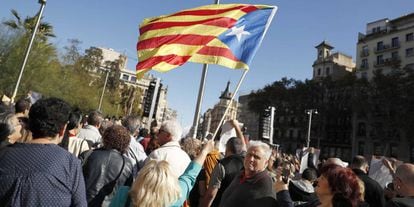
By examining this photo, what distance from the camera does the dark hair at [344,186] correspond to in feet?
10.3

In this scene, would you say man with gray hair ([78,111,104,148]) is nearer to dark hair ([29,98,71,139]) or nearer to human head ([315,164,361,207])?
dark hair ([29,98,71,139])

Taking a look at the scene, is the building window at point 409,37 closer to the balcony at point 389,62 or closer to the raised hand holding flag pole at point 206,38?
the balcony at point 389,62

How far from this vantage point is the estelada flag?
255 inches

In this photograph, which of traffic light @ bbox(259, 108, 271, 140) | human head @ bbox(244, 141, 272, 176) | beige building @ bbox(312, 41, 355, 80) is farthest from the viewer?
beige building @ bbox(312, 41, 355, 80)

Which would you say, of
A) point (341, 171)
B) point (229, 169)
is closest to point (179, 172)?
point (229, 169)

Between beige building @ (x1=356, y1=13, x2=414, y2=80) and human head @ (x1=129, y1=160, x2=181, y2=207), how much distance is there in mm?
50677

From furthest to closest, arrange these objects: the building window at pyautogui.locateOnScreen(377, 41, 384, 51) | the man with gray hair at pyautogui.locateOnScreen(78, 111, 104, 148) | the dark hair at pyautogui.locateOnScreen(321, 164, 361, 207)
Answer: the building window at pyautogui.locateOnScreen(377, 41, 384, 51) < the man with gray hair at pyautogui.locateOnScreen(78, 111, 104, 148) < the dark hair at pyautogui.locateOnScreen(321, 164, 361, 207)

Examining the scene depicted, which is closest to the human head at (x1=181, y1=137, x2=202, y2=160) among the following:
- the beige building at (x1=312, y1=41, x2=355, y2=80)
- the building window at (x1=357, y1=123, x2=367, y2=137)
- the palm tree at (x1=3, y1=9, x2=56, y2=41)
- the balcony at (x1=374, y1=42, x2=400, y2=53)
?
the palm tree at (x1=3, y1=9, x2=56, y2=41)

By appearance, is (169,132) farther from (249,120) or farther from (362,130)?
(249,120)

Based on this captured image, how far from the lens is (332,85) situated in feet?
182

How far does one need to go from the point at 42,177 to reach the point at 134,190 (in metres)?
0.72

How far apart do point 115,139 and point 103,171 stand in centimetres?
40

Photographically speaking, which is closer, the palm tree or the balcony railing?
the palm tree

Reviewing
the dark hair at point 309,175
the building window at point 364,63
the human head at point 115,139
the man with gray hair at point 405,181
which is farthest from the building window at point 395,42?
the human head at point 115,139
